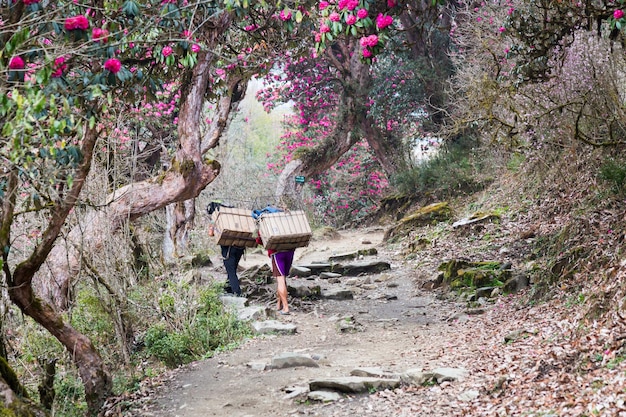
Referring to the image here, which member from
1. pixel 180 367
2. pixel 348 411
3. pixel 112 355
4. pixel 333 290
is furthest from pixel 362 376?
pixel 333 290

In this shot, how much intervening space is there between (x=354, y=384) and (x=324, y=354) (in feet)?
6.03

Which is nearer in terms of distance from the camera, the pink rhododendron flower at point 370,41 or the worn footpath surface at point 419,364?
the worn footpath surface at point 419,364

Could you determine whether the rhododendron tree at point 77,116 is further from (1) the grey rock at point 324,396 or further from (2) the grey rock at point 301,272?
(2) the grey rock at point 301,272

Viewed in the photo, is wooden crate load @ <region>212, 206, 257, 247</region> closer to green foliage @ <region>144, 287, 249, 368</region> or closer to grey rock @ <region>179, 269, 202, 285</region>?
grey rock @ <region>179, 269, 202, 285</region>

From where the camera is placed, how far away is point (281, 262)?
33.3ft

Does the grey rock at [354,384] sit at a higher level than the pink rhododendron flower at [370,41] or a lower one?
lower

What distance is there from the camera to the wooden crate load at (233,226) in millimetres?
10102

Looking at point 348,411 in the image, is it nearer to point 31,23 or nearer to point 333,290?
point 31,23

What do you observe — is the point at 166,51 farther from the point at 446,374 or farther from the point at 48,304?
the point at 446,374

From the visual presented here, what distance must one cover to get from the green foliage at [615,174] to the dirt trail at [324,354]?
2660mm

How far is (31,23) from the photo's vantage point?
482 centimetres

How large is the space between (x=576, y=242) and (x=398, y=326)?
2.65 metres

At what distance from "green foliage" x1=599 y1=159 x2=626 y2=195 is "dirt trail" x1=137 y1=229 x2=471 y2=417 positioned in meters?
2.66

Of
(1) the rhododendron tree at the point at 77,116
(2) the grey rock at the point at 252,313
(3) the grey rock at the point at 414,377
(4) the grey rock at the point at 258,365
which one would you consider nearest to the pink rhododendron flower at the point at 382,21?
(1) the rhododendron tree at the point at 77,116
